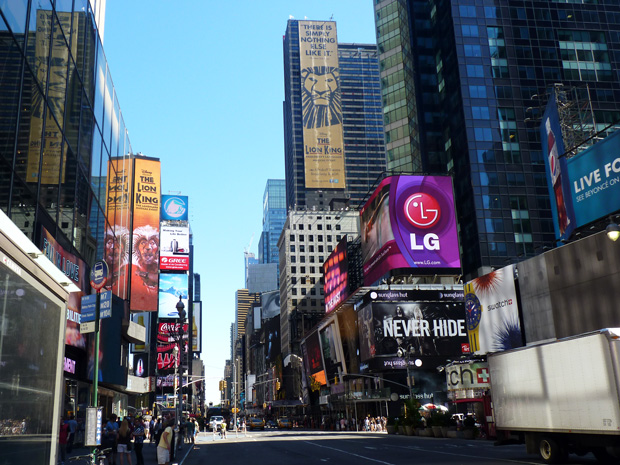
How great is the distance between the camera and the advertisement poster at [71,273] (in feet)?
82.7

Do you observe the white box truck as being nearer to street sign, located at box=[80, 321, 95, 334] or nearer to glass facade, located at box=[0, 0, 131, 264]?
A: street sign, located at box=[80, 321, 95, 334]

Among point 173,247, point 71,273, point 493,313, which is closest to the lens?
point 71,273

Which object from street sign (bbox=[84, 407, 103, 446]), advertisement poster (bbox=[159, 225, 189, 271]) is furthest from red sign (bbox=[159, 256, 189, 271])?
street sign (bbox=[84, 407, 103, 446])

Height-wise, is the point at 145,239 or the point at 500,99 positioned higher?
the point at 500,99

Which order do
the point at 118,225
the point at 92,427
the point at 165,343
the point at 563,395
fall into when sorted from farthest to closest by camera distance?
the point at 165,343 < the point at 118,225 < the point at 563,395 < the point at 92,427

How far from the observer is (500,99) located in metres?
106

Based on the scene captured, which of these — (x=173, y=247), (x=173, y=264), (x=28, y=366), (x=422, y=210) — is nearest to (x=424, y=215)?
(x=422, y=210)

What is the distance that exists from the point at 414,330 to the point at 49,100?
73.2 m

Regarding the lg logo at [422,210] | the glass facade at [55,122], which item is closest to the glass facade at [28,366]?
the glass facade at [55,122]

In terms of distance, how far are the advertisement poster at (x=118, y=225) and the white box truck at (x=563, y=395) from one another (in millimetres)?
25999

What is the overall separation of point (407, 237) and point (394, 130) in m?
42.5

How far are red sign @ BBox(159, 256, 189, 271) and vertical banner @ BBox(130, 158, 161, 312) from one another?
4939 cm

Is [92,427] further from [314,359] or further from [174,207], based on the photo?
[314,359]

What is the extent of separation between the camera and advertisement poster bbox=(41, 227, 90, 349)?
2522 centimetres
